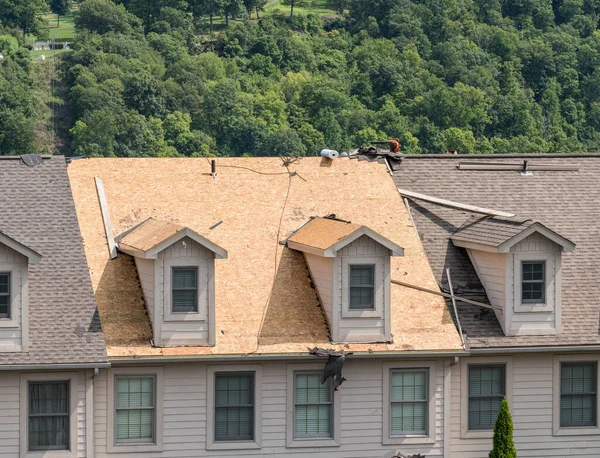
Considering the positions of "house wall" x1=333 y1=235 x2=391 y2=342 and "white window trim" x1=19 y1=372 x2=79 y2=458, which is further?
"house wall" x1=333 y1=235 x2=391 y2=342

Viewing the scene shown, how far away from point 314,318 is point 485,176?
5764mm

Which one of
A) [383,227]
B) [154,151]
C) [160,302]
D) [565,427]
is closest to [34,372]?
[160,302]

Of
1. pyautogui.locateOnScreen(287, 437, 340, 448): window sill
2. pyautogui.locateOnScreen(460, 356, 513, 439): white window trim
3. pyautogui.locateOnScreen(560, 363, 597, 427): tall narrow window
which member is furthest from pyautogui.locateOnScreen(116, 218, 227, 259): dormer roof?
pyautogui.locateOnScreen(560, 363, 597, 427): tall narrow window

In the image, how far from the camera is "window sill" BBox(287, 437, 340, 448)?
103 ft

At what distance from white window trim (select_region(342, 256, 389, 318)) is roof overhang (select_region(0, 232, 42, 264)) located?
5.25 metres

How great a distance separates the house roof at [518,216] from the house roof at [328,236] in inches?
82.2

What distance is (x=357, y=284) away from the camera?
→ 104 ft

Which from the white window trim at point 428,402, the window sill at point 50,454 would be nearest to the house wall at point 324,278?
the white window trim at point 428,402

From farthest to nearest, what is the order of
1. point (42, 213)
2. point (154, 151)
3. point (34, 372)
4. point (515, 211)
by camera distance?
point (154, 151) → point (515, 211) → point (42, 213) → point (34, 372)

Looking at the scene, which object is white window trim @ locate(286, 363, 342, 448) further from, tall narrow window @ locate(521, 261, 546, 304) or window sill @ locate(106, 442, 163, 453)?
tall narrow window @ locate(521, 261, 546, 304)

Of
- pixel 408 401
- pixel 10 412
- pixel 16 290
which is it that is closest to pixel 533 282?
pixel 408 401

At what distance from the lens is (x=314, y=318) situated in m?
31.8

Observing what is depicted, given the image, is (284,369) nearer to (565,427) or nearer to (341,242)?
(341,242)

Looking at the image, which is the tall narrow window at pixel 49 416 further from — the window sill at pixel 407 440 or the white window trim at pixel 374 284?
the window sill at pixel 407 440
